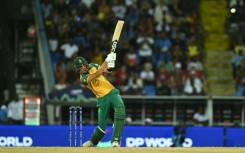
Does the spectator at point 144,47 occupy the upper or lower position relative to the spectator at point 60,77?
upper

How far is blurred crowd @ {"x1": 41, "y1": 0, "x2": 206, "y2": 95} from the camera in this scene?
32281 mm

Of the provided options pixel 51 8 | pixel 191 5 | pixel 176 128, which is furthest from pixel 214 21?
pixel 176 128

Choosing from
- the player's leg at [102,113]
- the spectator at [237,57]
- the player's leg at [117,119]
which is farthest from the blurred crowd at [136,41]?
the player's leg at [117,119]

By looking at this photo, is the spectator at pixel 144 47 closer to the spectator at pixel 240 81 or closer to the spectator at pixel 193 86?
the spectator at pixel 193 86

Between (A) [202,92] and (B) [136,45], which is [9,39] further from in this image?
(A) [202,92]

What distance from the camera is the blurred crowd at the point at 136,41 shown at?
32.3 metres

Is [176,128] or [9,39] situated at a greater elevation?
[9,39]

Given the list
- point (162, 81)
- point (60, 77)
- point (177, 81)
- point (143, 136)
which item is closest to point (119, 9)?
point (162, 81)

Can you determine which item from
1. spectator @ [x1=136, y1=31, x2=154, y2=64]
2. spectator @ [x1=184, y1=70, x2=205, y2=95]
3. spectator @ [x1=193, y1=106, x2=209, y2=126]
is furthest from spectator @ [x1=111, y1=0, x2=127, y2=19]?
spectator @ [x1=193, y1=106, x2=209, y2=126]

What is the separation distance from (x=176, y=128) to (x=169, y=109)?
5.47 meters

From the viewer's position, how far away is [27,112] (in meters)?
28.6

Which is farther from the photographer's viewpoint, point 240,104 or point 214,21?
point 214,21

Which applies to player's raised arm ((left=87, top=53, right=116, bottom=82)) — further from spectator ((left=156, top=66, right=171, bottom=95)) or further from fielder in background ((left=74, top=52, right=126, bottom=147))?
spectator ((left=156, top=66, right=171, bottom=95))

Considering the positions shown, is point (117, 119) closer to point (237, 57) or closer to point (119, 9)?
point (237, 57)
